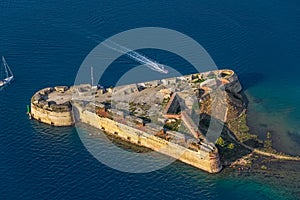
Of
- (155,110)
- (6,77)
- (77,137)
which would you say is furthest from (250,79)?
(6,77)

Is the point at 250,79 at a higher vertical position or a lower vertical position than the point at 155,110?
higher

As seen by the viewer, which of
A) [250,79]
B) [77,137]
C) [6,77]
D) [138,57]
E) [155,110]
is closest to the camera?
[77,137]

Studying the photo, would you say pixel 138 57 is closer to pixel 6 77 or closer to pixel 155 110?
pixel 155 110

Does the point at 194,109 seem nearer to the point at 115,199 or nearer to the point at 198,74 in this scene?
the point at 198,74

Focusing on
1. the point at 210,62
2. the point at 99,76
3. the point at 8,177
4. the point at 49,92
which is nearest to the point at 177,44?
the point at 210,62

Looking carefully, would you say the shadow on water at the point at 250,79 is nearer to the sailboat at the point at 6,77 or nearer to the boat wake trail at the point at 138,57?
the boat wake trail at the point at 138,57

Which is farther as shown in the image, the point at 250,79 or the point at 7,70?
the point at 250,79

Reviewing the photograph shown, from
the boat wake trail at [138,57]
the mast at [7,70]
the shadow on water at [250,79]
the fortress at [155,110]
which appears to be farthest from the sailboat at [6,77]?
the shadow on water at [250,79]
